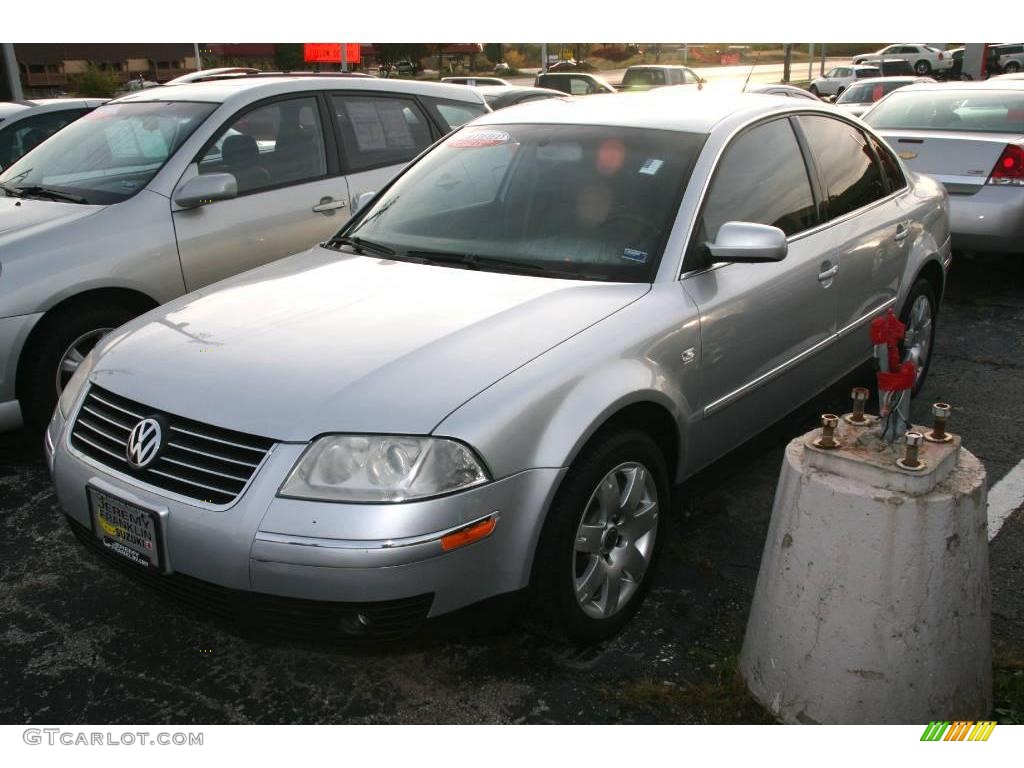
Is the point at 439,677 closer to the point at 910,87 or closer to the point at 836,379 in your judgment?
the point at 836,379

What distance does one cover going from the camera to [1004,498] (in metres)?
4.04

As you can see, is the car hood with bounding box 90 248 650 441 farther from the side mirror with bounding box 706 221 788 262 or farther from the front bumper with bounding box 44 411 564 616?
the side mirror with bounding box 706 221 788 262

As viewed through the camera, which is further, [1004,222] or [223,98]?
[1004,222]

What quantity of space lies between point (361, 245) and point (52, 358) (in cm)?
156

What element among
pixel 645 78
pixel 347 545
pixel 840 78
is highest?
pixel 347 545

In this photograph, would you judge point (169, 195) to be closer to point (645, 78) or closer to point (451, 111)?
point (451, 111)

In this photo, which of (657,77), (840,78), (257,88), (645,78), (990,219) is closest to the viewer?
(257,88)

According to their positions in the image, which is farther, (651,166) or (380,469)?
(651,166)

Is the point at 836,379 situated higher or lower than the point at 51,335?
lower

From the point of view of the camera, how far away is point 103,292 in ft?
15.1

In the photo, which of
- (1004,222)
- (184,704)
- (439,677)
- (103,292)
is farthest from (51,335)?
(1004,222)

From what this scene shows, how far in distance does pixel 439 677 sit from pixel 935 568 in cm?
141

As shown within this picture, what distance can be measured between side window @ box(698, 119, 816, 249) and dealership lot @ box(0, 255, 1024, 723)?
828mm

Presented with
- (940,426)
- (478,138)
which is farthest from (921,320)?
(940,426)
